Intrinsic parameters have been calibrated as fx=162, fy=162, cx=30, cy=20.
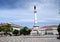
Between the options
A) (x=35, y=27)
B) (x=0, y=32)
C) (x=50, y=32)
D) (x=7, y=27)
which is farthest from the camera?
(x=50, y=32)

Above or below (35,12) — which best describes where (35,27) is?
below

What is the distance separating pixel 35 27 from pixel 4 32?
1678cm

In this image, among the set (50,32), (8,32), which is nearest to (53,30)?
(50,32)

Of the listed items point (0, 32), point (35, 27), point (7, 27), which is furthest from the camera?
point (0, 32)

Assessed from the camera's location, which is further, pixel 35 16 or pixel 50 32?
pixel 50 32

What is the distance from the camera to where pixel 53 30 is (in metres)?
79.6

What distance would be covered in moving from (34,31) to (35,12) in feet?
A: 22.2

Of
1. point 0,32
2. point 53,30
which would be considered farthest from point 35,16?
point 53,30

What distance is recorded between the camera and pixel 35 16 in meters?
57.0

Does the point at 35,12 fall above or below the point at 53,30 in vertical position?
above

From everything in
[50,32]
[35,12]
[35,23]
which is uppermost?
[35,12]

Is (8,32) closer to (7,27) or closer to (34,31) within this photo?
(7,27)

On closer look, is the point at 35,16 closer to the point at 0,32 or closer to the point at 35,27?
the point at 35,27

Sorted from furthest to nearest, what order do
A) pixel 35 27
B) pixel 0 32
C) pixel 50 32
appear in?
pixel 50 32, pixel 0 32, pixel 35 27
